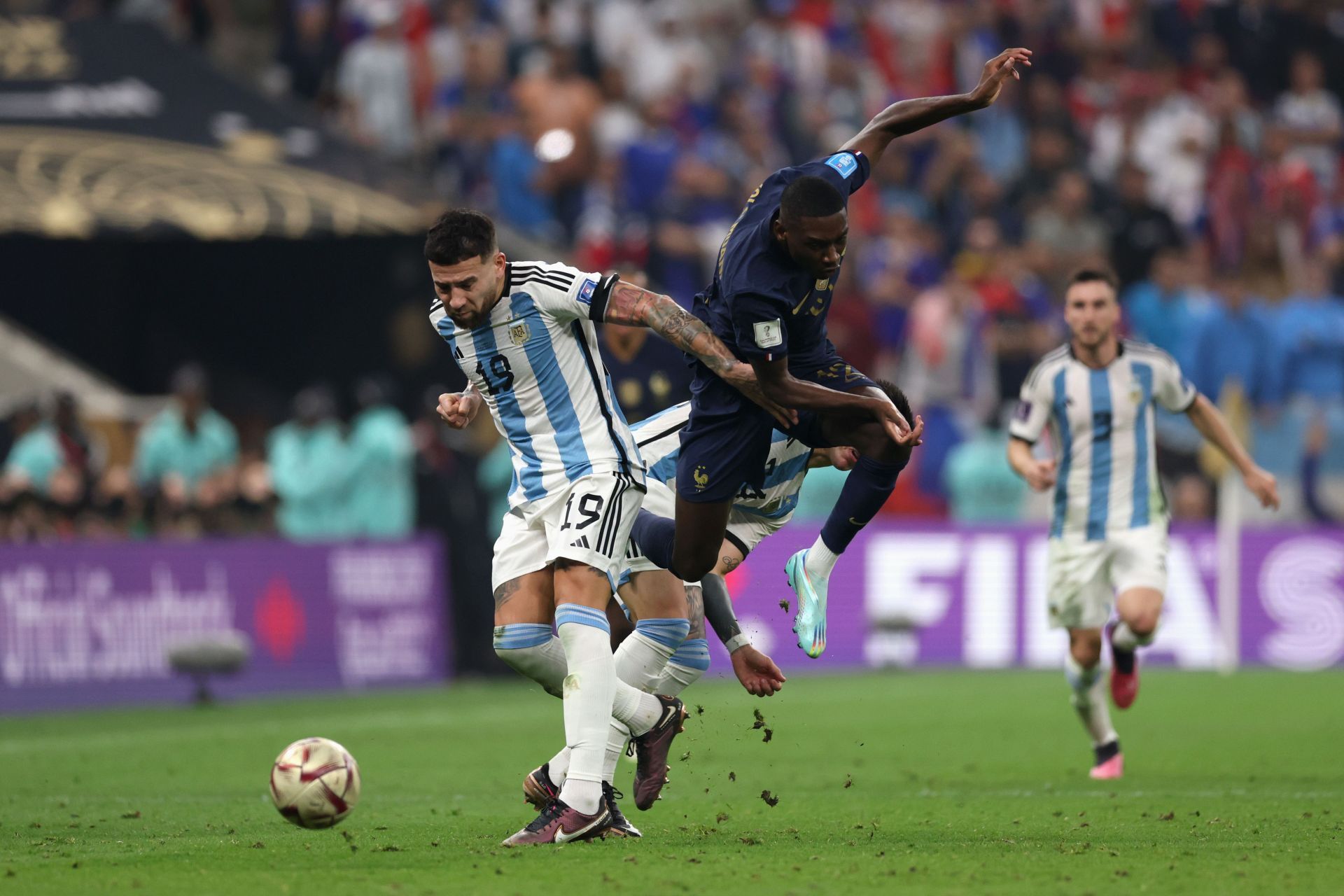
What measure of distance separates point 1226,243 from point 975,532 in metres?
5.85

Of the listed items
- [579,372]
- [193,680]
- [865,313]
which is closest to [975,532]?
[865,313]

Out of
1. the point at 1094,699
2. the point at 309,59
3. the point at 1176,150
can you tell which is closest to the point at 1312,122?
the point at 1176,150

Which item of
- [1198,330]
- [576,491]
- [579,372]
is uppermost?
[1198,330]

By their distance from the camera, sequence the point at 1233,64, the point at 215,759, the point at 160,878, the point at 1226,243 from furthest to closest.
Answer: the point at 1233,64 → the point at 1226,243 → the point at 215,759 → the point at 160,878

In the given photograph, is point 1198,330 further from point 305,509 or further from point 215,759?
point 215,759

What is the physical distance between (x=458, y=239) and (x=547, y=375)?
706 mm

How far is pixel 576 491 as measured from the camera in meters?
7.95

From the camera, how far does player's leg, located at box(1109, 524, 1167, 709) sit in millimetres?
11031

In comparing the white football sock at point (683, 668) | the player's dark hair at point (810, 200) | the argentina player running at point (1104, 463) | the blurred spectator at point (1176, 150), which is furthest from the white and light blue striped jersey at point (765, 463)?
the blurred spectator at point (1176, 150)

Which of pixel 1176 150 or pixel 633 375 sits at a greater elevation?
pixel 1176 150

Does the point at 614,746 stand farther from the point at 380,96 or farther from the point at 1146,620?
the point at 380,96

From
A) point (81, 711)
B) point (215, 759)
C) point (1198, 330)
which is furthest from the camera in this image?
point (1198, 330)

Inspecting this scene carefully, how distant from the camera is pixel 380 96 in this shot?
21453mm

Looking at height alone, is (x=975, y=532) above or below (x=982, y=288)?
below
